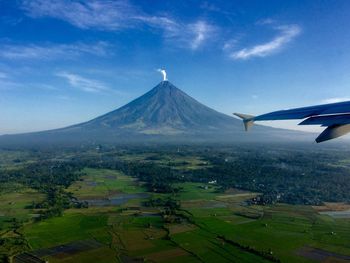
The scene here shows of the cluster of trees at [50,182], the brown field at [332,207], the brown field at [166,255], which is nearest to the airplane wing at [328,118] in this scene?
the brown field at [166,255]

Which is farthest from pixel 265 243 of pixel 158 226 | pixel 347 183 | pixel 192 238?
pixel 347 183

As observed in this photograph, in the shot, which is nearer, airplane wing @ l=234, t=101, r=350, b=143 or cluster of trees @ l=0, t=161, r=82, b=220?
airplane wing @ l=234, t=101, r=350, b=143

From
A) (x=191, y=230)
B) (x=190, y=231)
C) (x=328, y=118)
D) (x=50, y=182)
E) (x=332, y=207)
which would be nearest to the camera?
(x=328, y=118)

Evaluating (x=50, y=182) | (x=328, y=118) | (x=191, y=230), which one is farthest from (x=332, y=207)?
(x=50, y=182)

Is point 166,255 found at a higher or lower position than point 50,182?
lower

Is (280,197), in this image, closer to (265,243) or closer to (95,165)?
(265,243)

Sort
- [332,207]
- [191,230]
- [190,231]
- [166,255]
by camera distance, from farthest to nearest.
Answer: [332,207] < [191,230] < [190,231] < [166,255]

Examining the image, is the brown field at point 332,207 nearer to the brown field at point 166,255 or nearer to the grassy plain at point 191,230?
the grassy plain at point 191,230

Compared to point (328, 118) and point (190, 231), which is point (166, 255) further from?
point (328, 118)

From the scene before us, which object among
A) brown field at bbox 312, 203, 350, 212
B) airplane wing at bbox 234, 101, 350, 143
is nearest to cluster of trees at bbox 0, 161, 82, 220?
brown field at bbox 312, 203, 350, 212

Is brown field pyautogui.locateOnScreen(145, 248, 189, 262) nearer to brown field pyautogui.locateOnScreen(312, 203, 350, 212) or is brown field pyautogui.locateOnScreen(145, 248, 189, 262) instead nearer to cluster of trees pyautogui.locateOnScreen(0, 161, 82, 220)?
cluster of trees pyautogui.locateOnScreen(0, 161, 82, 220)

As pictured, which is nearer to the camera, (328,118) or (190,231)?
(328,118)

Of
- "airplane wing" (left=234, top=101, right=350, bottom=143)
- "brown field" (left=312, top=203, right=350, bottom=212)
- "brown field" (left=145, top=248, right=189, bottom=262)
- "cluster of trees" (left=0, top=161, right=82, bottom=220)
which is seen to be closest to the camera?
"airplane wing" (left=234, top=101, right=350, bottom=143)
